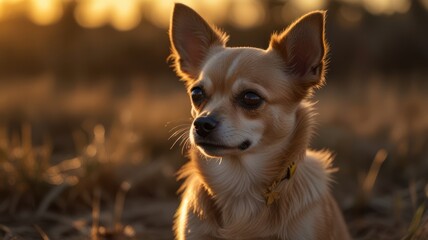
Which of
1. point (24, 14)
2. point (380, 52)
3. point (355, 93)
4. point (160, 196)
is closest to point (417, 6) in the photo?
point (380, 52)

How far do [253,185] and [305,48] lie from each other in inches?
34.9

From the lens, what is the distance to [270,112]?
3.71 meters

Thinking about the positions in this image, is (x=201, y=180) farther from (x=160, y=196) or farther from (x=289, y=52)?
(x=160, y=196)

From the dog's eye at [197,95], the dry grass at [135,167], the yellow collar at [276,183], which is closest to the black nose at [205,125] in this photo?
the dog's eye at [197,95]

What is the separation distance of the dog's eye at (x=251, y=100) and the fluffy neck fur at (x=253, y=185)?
0.28 metres

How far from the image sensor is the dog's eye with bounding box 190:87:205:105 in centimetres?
385

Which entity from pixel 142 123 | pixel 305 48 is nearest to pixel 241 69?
pixel 305 48

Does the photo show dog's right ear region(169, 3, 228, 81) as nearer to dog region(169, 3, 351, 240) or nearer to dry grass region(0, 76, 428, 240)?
dog region(169, 3, 351, 240)

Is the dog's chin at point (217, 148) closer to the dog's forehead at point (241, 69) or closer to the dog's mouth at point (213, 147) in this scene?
the dog's mouth at point (213, 147)

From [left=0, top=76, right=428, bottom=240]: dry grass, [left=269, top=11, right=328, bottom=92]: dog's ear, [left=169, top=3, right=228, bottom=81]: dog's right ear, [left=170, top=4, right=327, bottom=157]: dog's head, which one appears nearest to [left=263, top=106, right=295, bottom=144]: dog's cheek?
[left=170, top=4, right=327, bottom=157]: dog's head

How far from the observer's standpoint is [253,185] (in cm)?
379

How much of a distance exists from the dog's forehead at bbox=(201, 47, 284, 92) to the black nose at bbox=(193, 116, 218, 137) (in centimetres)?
34

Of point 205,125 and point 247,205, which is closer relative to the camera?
point 205,125

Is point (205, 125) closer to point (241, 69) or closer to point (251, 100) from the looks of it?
point (251, 100)
